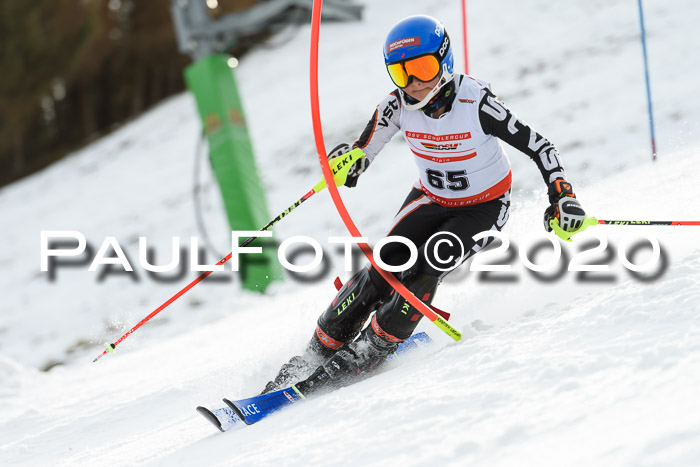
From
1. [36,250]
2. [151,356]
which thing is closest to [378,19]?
[36,250]

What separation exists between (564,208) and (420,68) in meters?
0.92

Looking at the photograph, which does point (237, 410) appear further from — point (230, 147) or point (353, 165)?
point (230, 147)

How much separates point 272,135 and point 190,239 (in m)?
3.61

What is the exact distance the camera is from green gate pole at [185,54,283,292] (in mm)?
8672

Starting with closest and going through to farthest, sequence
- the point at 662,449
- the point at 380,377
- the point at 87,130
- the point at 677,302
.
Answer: the point at 662,449 < the point at 677,302 < the point at 380,377 < the point at 87,130

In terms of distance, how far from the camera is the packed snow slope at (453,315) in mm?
2031

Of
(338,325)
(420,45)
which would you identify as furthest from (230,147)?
(420,45)

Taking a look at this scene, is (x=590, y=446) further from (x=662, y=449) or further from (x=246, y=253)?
(x=246, y=253)

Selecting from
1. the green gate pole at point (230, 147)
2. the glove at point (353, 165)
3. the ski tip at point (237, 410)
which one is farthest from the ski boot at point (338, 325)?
the green gate pole at point (230, 147)

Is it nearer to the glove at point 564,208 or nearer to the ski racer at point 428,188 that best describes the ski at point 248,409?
the ski racer at point 428,188

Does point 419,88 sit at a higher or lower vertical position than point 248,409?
higher

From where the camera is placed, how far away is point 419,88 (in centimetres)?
312

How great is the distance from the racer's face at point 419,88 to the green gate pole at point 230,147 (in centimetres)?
555

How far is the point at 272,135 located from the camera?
1388 centimetres
